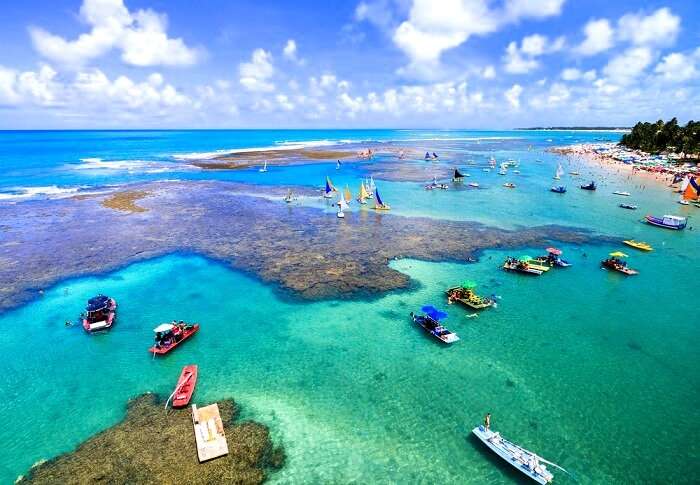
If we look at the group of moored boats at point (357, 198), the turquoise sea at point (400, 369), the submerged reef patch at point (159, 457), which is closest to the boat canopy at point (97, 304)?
the turquoise sea at point (400, 369)

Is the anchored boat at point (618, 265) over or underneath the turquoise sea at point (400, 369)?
over

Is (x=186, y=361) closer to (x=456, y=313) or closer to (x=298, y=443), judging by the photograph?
(x=298, y=443)

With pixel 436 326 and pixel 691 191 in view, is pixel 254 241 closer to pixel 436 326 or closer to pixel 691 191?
pixel 436 326

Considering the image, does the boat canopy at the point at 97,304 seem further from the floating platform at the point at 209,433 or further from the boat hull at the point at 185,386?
the floating platform at the point at 209,433

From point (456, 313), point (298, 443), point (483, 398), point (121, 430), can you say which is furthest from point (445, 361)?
point (121, 430)

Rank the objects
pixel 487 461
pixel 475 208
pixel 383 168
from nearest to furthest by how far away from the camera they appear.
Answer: pixel 487 461, pixel 475 208, pixel 383 168

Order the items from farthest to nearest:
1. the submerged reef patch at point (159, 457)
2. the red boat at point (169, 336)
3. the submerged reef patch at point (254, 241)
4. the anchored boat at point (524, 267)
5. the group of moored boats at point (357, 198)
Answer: the group of moored boats at point (357, 198) < the anchored boat at point (524, 267) < the submerged reef patch at point (254, 241) < the red boat at point (169, 336) < the submerged reef patch at point (159, 457)
